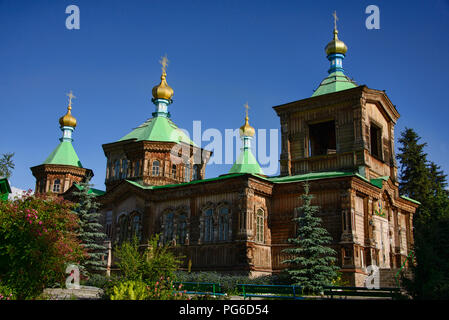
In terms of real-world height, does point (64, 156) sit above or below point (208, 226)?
above

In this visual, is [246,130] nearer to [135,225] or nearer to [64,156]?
[135,225]

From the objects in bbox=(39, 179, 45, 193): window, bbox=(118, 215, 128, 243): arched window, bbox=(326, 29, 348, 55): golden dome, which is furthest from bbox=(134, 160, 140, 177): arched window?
bbox=(326, 29, 348, 55): golden dome

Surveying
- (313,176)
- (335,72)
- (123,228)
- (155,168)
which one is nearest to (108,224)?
(123,228)

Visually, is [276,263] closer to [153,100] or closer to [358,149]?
[358,149]

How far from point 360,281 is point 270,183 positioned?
6.35m

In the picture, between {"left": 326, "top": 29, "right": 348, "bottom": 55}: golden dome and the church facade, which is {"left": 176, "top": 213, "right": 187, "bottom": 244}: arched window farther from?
{"left": 326, "top": 29, "right": 348, "bottom": 55}: golden dome

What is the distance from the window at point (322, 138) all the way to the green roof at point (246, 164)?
683cm

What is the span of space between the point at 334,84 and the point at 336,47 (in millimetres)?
3449

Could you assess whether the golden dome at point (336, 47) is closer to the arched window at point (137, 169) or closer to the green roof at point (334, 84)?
the green roof at point (334, 84)

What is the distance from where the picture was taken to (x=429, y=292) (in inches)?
377

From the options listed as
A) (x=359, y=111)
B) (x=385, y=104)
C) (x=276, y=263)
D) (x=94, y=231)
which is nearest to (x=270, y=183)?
(x=276, y=263)

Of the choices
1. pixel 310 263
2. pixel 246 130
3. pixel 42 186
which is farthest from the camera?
pixel 42 186

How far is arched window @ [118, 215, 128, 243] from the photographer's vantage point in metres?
27.2

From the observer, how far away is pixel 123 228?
90.5ft
